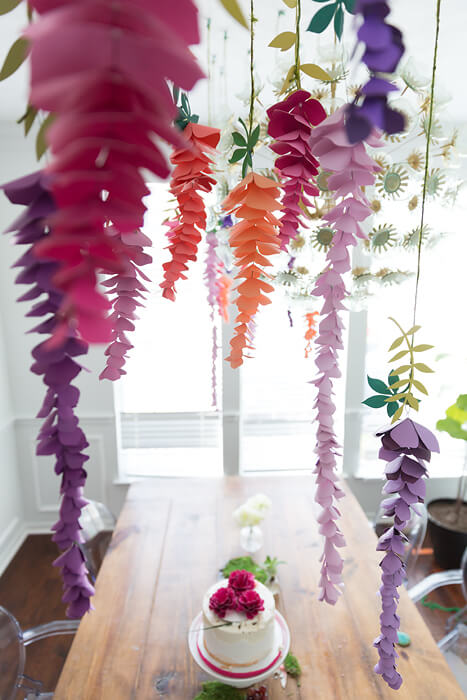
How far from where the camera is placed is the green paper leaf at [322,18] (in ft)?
1.47

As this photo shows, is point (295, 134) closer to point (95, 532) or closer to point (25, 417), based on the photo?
point (95, 532)

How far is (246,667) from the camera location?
1.34m

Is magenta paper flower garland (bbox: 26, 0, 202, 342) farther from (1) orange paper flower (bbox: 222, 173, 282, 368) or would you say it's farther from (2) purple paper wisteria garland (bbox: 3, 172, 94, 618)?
(1) orange paper flower (bbox: 222, 173, 282, 368)

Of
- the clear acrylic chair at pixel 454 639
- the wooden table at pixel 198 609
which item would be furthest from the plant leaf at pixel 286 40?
the clear acrylic chair at pixel 454 639

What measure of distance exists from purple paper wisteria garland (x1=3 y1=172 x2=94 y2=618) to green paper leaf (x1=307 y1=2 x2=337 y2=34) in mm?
321

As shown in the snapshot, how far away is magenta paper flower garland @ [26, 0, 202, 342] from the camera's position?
0.18 meters

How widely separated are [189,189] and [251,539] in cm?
179

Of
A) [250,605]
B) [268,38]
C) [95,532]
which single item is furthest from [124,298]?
[95,532]

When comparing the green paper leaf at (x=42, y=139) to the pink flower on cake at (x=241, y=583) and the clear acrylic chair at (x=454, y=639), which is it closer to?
the pink flower on cake at (x=241, y=583)

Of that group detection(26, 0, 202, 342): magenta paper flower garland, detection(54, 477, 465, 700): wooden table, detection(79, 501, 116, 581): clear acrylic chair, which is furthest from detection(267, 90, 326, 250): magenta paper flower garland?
detection(79, 501, 116, 581): clear acrylic chair

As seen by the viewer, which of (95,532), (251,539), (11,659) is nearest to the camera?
(11,659)

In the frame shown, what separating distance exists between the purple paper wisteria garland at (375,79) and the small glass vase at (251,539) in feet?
6.44

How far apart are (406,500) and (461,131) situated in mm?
914

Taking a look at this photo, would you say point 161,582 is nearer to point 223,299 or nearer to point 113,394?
point 223,299
